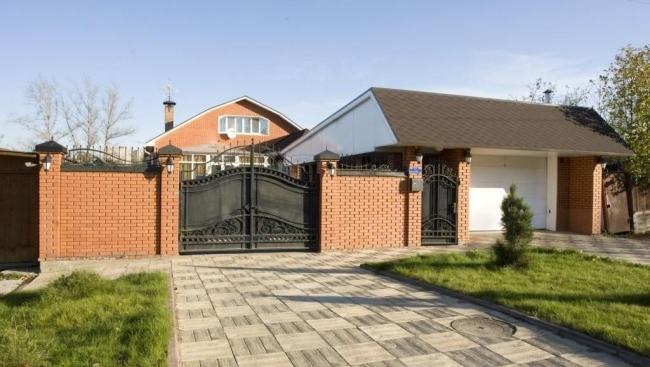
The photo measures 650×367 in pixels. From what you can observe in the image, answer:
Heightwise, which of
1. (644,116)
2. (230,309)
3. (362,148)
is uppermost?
(644,116)

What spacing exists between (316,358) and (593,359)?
2.50 m

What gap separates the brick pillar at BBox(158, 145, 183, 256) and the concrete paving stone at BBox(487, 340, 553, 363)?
23.4 feet

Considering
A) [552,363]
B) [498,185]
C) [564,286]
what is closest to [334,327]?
[552,363]

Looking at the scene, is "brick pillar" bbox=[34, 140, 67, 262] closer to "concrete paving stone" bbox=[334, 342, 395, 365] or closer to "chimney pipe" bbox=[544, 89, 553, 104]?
"concrete paving stone" bbox=[334, 342, 395, 365]

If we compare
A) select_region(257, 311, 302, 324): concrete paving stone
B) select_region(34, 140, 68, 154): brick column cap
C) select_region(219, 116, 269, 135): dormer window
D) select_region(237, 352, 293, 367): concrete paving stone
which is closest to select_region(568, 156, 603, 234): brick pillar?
select_region(257, 311, 302, 324): concrete paving stone

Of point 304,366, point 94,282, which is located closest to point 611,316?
point 304,366

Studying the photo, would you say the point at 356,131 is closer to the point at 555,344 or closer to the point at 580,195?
the point at 580,195

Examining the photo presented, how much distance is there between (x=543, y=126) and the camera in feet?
48.5

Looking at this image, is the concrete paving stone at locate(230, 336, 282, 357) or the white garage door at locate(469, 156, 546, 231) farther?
the white garage door at locate(469, 156, 546, 231)

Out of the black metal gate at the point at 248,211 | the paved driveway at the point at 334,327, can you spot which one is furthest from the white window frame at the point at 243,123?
the paved driveway at the point at 334,327

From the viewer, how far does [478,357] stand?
13.8 ft

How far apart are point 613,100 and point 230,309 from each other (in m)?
16.7

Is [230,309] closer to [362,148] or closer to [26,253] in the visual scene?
[26,253]

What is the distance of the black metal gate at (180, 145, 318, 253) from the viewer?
10.0 metres
